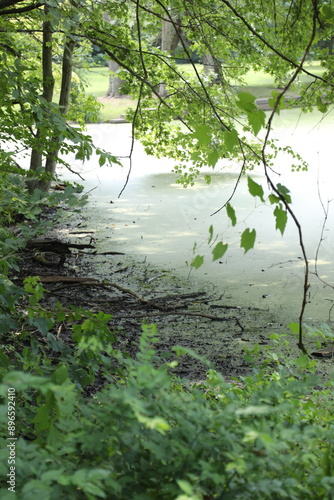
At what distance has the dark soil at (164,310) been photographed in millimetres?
2904

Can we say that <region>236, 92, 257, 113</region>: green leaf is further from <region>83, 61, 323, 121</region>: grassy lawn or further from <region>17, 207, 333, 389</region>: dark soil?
<region>83, 61, 323, 121</region>: grassy lawn

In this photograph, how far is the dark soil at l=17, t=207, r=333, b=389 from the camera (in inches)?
114

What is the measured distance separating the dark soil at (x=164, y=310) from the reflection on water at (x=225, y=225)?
0.23 m

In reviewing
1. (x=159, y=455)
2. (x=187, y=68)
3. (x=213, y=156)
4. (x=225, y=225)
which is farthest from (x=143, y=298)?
(x=187, y=68)

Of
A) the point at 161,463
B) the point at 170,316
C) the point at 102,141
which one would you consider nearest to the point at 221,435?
the point at 161,463

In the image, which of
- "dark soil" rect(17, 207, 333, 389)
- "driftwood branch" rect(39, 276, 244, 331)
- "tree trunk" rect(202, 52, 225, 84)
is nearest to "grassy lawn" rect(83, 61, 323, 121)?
"tree trunk" rect(202, 52, 225, 84)

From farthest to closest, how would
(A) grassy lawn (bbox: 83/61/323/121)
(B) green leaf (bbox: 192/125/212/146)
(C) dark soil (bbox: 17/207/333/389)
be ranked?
1. (A) grassy lawn (bbox: 83/61/323/121)
2. (C) dark soil (bbox: 17/207/333/389)
3. (B) green leaf (bbox: 192/125/212/146)

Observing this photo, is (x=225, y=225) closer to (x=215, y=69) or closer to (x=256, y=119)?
(x=215, y=69)

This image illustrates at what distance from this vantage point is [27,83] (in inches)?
99.2

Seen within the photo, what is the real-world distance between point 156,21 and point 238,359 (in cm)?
289

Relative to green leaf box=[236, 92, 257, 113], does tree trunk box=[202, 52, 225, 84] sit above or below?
above

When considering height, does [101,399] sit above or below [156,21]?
below

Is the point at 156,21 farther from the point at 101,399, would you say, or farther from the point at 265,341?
the point at 101,399

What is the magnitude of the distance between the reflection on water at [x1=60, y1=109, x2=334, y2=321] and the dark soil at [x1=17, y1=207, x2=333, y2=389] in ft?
0.74
